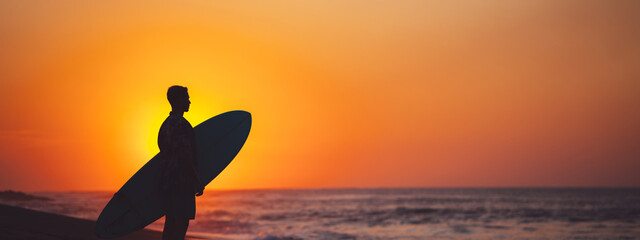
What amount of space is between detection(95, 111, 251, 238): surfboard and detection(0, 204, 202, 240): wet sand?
5.91 ft

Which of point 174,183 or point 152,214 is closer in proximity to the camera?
point 174,183

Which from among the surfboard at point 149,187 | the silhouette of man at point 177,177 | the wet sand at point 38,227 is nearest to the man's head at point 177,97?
the silhouette of man at point 177,177

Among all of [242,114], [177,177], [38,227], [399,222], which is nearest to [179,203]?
[177,177]

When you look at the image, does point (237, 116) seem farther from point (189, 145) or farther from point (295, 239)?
point (295, 239)

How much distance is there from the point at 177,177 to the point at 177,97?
640 mm

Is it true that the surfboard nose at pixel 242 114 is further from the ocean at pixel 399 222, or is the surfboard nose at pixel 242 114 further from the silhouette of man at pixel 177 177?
the ocean at pixel 399 222

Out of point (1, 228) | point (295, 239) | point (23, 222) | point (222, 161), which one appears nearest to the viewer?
point (222, 161)

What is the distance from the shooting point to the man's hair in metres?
4.54

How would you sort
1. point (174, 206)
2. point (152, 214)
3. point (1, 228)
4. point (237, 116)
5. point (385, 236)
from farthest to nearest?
1. point (385, 236)
2. point (1, 228)
3. point (237, 116)
4. point (152, 214)
5. point (174, 206)

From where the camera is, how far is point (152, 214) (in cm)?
509

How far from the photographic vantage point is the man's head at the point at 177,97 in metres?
4.54

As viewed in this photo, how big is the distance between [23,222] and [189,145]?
15.1ft

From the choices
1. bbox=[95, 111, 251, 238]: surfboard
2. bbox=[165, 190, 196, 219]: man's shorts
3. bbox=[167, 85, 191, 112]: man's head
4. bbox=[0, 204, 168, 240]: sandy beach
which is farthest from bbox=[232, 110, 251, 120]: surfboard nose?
bbox=[0, 204, 168, 240]: sandy beach

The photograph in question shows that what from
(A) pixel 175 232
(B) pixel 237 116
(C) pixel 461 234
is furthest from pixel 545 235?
(A) pixel 175 232
